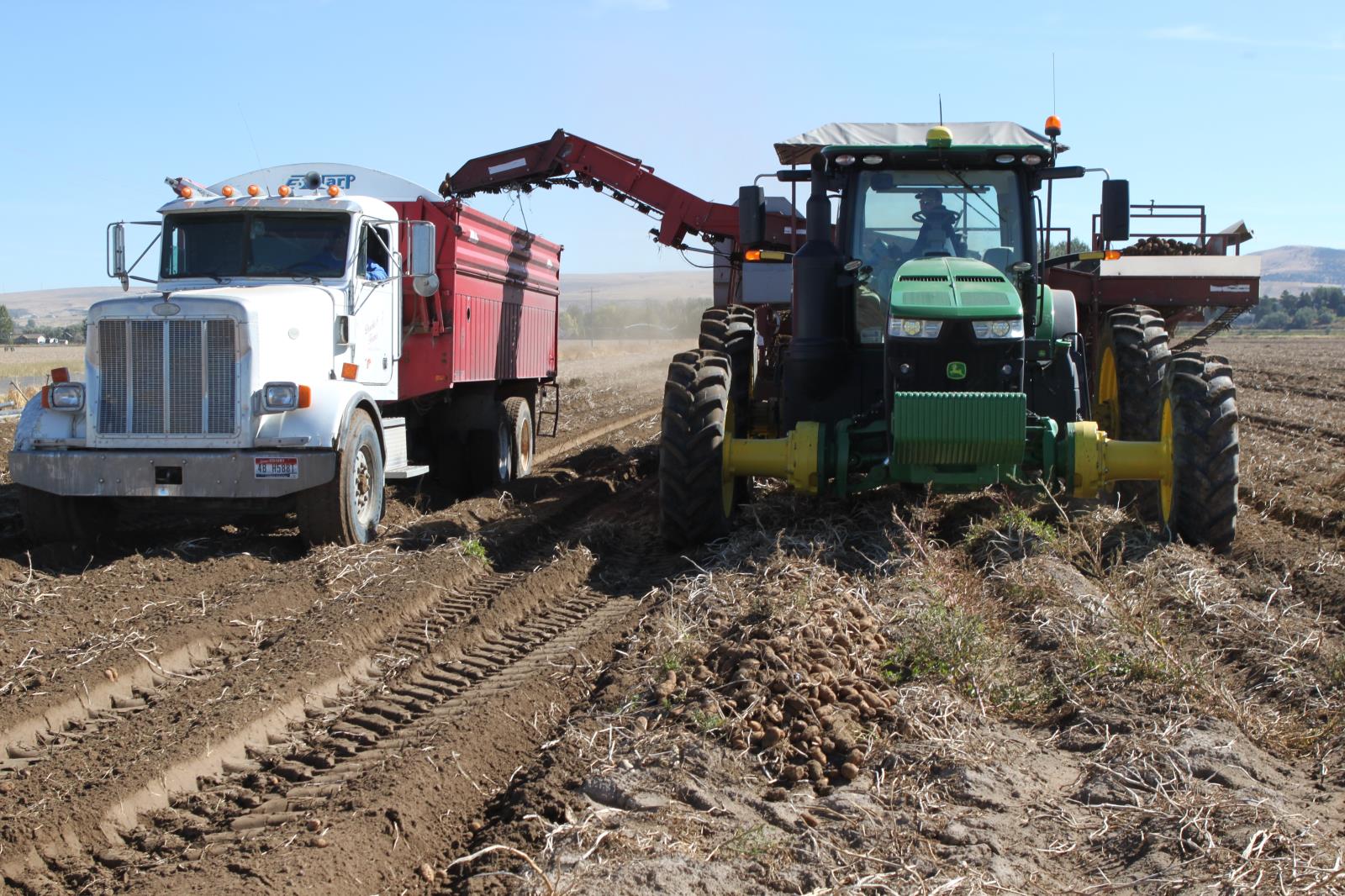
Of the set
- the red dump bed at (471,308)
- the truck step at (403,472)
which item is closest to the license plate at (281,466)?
the truck step at (403,472)

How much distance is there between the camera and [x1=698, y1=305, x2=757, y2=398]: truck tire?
32.6 feet

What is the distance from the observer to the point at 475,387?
41.2ft

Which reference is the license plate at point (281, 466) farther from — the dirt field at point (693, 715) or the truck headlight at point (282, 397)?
the dirt field at point (693, 715)

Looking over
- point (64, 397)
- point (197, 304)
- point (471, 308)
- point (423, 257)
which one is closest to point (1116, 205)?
point (423, 257)

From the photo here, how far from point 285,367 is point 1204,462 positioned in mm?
6161

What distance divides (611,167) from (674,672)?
9.70 m

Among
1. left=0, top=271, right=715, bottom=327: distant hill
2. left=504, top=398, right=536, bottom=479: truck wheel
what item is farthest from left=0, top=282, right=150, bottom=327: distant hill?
left=504, top=398, right=536, bottom=479: truck wheel

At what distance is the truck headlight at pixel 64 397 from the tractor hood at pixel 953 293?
553cm

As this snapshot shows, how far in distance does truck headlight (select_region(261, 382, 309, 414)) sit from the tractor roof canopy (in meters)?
3.99

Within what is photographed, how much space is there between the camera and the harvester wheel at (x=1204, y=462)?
7746 mm

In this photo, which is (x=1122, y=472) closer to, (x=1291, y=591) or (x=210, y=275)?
(x=1291, y=591)

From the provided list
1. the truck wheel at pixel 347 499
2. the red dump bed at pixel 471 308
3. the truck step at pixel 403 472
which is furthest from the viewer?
the red dump bed at pixel 471 308

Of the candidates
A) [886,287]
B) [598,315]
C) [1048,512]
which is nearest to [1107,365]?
[1048,512]

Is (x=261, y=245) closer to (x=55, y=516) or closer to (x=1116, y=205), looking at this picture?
(x=55, y=516)
